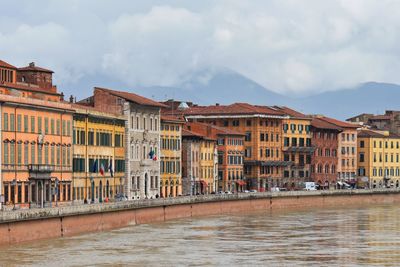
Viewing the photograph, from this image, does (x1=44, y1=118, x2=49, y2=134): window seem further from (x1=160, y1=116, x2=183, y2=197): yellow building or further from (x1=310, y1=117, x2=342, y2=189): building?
(x1=310, y1=117, x2=342, y2=189): building

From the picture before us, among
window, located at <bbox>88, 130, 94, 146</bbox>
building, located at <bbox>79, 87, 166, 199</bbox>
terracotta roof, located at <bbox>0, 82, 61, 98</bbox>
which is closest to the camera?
terracotta roof, located at <bbox>0, 82, 61, 98</bbox>

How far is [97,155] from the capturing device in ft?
375

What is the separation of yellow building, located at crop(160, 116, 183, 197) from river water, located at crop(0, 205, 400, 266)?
2523cm

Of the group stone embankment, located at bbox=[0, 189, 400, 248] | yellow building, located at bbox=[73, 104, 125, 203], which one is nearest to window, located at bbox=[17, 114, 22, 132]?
stone embankment, located at bbox=[0, 189, 400, 248]

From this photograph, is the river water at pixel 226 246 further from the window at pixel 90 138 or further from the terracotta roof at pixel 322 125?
the terracotta roof at pixel 322 125

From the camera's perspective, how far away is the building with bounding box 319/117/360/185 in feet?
610

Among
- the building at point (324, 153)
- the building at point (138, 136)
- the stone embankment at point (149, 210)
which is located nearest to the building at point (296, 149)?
the building at point (324, 153)

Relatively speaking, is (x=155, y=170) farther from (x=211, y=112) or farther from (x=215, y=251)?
(x=215, y=251)

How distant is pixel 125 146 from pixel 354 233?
3475 centimetres

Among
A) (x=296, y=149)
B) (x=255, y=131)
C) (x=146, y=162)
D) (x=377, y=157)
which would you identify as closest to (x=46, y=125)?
(x=146, y=162)

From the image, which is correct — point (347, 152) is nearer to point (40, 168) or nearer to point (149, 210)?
point (149, 210)

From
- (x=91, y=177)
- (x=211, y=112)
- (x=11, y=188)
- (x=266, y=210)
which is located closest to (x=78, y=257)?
(x=11, y=188)

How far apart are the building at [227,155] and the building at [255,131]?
3.80m

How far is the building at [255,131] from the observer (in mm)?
163000
